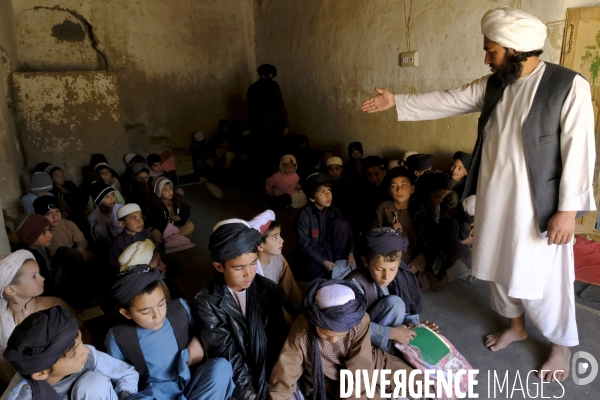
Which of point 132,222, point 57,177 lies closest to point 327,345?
point 132,222

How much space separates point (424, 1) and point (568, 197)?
10.2 ft

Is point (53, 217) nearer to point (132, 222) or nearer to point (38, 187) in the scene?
point (132, 222)

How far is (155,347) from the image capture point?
1.85m

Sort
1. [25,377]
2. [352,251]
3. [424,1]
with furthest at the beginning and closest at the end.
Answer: [424,1] → [352,251] → [25,377]

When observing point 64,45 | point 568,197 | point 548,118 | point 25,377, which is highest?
point 64,45

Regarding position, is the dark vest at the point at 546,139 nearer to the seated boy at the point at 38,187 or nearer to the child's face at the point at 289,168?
the child's face at the point at 289,168

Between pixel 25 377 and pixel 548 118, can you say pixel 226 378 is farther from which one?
pixel 548 118

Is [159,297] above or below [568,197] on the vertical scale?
below

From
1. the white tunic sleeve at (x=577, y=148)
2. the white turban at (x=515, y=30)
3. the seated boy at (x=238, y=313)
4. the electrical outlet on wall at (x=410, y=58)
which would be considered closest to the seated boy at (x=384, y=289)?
the seated boy at (x=238, y=313)

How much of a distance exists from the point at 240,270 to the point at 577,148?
1.60 m

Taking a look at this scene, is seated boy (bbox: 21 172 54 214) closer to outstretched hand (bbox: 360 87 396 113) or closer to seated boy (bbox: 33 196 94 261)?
seated boy (bbox: 33 196 94 261)

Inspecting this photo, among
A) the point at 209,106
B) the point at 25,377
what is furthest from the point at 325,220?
the point at 209,106

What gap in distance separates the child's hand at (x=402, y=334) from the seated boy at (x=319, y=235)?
1.05m

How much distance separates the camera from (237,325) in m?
2.02
